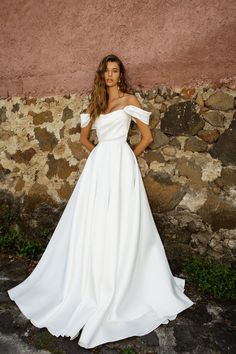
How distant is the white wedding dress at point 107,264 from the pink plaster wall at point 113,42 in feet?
2.34

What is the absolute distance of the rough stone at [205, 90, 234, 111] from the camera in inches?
115

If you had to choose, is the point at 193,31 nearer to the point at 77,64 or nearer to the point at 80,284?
the point at 77,64

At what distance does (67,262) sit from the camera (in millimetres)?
2658

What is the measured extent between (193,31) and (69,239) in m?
2.16

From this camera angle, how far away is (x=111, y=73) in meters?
2.96

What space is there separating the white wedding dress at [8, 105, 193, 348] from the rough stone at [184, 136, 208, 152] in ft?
1.70

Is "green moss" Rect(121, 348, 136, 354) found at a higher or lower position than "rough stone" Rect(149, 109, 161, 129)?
lower

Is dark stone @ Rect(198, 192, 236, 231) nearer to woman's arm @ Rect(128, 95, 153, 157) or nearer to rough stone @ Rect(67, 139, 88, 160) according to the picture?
woman's arm @ Rect(128, 95, 153, 157)

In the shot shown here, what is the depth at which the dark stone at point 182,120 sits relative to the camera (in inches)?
120

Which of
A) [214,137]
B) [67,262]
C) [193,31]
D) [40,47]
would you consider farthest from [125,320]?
[40,47]

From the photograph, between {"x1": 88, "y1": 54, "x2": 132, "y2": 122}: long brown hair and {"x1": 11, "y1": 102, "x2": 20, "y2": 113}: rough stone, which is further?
{"x1": 11, "y1": 102, "x2": 20, "y2": 113}: rough stone

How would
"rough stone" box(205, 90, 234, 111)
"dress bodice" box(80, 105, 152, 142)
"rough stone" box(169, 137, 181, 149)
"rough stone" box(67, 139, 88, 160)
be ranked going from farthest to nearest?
"rough stone" box(67, 139, 88, 160) → "rough stone" box(169, 137, 181, 149) → "rough stone" box(205, 90, 234, 111) → "dress bodice" box(80, 105, 152, 142)

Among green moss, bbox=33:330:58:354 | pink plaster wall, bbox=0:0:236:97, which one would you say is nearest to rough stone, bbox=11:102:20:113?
pink plaster wall, bbox=0:0:236:97

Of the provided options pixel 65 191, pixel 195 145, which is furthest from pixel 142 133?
pixel 65 191
